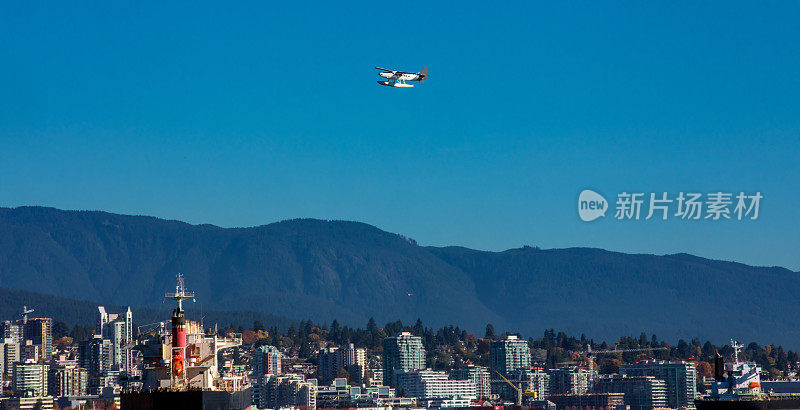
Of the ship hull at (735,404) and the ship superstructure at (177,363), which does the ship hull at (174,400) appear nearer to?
the ship superstructure at (177,363)

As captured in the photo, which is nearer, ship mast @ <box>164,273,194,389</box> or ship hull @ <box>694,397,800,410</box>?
ship mast @ <box>164,273,194,389</box>

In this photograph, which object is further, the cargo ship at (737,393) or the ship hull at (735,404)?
the cargo ship at (737,393)

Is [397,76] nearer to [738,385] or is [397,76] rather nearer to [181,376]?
[738,385]

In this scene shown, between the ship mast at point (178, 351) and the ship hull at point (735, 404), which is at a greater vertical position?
the ship mast at point (178, 351)

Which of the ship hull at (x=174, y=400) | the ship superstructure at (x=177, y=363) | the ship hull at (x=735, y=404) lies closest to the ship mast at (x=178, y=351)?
the ship superstructure at (x=177, y=363)

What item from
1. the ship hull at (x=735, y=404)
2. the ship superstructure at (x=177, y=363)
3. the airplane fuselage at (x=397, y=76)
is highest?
the airplane fuselage at (x=397, y=76)

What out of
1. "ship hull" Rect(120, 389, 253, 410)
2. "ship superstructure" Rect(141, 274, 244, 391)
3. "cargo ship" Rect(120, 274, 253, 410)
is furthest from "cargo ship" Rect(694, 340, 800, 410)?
"ship hull" Rect(120, 389, 253, 410)

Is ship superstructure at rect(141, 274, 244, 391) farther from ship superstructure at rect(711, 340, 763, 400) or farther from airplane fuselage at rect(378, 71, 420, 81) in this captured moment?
airplane fuselage at rect(378, 71, 420, 81)

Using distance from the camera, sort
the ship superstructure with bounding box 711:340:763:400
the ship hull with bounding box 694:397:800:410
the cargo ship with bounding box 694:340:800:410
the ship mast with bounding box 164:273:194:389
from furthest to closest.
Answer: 1. the ship superstructure with bounding box 711:340:763:400
2. the cargo ship with bounding box 694:340:800:410
3. the ship hull with bounding box 694:397:800:410
4. the ship mast with bounding box 164:273:194:389

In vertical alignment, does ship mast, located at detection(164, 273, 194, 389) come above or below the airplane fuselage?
below
